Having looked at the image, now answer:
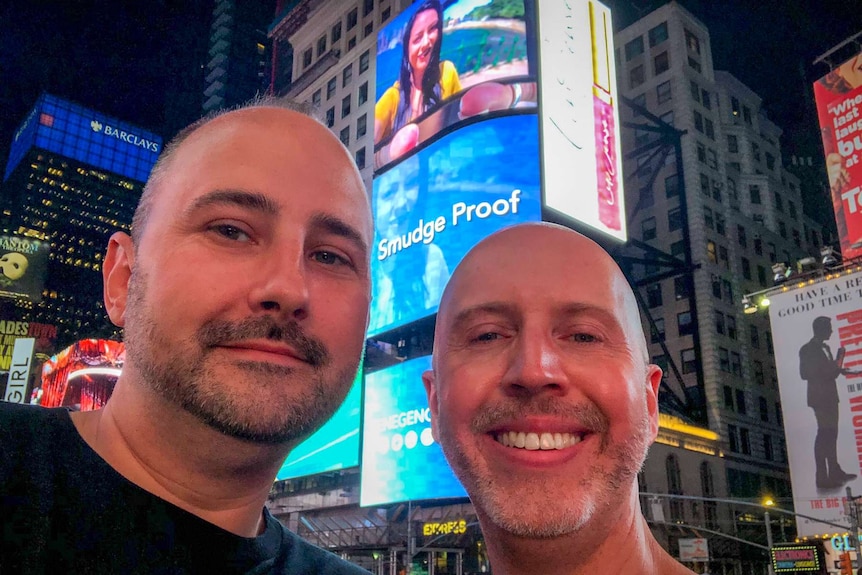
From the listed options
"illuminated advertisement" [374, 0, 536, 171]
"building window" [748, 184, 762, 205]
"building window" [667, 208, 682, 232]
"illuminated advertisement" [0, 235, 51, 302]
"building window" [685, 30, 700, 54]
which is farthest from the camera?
"building window" [748, 184, 762, 205]

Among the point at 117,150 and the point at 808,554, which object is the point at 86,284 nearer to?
the point at 117,150

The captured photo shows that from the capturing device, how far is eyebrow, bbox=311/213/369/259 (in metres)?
2.37

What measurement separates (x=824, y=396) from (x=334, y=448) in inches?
793

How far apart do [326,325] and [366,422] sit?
87.0 feet

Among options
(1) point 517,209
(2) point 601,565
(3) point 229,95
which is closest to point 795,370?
(1) point 517,209

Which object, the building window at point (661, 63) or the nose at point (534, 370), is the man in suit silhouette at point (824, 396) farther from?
the building window at point (661, 63)

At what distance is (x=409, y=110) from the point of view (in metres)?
28.4

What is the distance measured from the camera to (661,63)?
46125 mm

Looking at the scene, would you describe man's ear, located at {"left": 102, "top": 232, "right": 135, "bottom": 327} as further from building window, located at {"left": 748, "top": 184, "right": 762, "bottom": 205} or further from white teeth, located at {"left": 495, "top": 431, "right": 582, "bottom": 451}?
building window, located at {"left": 748, "top": 184, "right": 762, "bottom": 205}

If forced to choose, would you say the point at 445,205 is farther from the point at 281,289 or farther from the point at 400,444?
the point at 281,289

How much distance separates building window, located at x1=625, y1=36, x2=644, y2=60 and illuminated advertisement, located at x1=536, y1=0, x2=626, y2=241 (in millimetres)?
24646

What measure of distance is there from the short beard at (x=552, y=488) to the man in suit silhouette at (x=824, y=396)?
23.8 m

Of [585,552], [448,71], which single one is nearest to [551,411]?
[585,552]

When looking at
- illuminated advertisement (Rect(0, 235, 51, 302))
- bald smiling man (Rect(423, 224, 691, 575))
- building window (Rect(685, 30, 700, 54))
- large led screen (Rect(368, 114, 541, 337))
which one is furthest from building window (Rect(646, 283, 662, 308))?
bald smiling man (Rect(423, 224, 691, 575))
